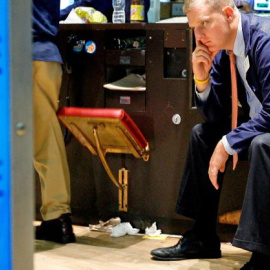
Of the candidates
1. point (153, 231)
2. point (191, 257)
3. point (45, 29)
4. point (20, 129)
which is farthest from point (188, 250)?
point (20, 129)

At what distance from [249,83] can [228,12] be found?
265mm

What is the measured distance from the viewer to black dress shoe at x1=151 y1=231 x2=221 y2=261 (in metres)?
2.38

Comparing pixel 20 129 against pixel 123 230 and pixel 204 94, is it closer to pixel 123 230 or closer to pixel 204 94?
pixel 204 94

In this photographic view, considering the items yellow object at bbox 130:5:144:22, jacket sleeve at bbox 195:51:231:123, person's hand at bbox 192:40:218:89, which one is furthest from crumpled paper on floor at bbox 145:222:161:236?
yellow object at bbox 130:5:144:22

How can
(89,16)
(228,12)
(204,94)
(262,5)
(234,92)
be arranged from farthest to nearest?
(262,5) < (89,16) < (204,94) < (234,92) < (228,12)

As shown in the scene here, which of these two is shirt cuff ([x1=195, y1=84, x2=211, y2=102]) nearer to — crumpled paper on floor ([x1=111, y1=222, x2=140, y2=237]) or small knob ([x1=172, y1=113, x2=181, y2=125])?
small knob ([x1=172, y1=113, x2=181, y2=125])

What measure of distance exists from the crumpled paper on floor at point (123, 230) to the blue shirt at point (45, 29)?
0.81 meters

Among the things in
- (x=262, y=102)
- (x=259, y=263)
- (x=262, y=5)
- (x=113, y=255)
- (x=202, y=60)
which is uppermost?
(x=262, y=5)

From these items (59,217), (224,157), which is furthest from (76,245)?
(224,157)

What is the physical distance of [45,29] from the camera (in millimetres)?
2537

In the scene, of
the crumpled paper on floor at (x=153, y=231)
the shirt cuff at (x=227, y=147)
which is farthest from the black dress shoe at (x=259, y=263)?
the crumpled paper on floor at (x=153, y=231)

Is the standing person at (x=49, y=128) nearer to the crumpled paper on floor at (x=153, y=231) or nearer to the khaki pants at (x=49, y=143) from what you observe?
the khaki pants at (x=49, y=143)

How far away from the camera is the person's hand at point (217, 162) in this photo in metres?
2.11

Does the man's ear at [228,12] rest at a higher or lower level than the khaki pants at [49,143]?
higher
